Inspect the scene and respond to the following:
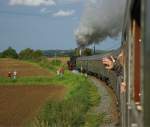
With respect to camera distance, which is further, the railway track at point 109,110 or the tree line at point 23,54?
the tree line at point 23,54

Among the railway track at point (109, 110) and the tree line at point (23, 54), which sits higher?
the tree line at point (23, 54)

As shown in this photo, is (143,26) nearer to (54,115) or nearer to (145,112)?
(145,112)

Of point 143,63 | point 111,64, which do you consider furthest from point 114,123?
point 143,63

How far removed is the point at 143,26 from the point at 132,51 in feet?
5.94

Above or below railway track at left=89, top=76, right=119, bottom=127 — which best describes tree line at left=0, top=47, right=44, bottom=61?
above

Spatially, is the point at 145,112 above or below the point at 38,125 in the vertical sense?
above

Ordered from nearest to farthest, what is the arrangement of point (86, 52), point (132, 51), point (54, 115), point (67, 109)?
point (132, 51) → point (54, 115) → point (67, 109) → point (86, 52)

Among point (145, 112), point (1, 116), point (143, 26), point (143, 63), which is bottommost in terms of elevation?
point (1, 116)

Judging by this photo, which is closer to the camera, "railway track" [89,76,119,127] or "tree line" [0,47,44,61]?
"railway track" [89,76,119,127]

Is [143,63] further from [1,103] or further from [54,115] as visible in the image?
[1,103]

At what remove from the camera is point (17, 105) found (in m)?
26.9

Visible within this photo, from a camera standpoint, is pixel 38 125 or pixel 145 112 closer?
pixel 145 112

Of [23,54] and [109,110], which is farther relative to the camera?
[23,54]

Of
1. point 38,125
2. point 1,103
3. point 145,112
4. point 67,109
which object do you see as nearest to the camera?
point 145,112
